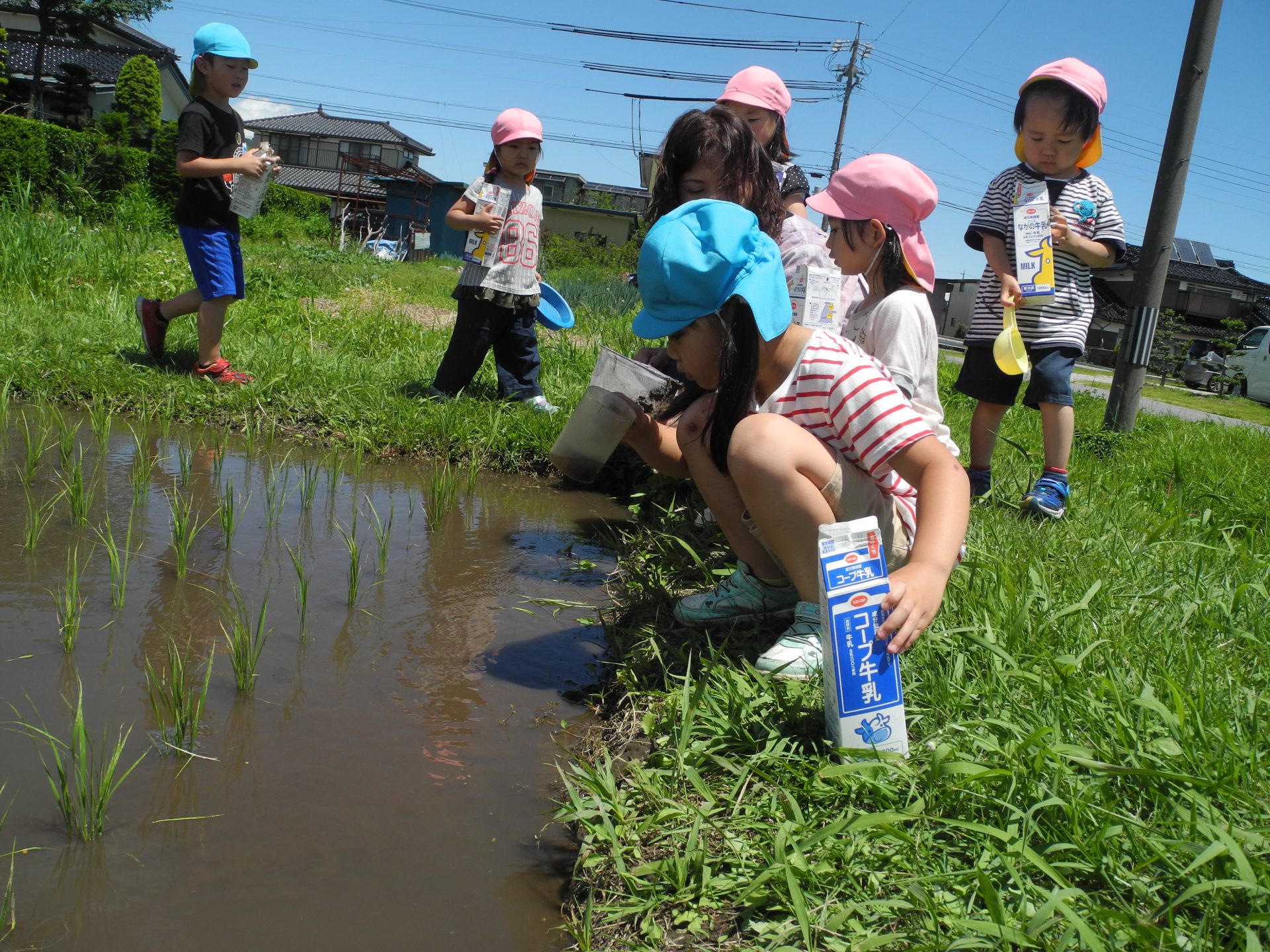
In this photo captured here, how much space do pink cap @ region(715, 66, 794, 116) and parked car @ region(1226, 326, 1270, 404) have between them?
699 inches

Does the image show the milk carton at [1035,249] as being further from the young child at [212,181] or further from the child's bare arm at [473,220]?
the young child at [212,181]

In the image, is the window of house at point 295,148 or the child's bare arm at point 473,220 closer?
the child's bare arm at point 473,220

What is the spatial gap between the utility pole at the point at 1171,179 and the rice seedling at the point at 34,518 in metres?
4.55

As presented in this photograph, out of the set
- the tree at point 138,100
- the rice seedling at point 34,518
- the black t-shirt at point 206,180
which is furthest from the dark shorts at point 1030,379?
the tree at point 138,100

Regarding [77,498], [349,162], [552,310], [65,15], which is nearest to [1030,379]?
[552,310]

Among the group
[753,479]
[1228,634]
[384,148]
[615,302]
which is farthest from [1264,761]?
[384,148]

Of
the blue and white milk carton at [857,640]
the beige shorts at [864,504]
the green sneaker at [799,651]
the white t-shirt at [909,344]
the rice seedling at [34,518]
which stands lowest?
the rice seedling at [34,518]

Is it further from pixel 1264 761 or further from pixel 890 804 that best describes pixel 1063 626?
pixel 890 804

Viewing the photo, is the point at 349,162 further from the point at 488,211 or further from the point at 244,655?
the point at 244,655

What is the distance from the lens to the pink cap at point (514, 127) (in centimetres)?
412

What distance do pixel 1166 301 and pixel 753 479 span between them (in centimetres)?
3350

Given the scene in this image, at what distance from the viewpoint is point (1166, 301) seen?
30328mm

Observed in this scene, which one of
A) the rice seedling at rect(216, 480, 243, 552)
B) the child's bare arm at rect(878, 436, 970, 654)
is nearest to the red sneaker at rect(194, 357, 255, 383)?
the rice seedling at rect(216, 480, 243, 552)

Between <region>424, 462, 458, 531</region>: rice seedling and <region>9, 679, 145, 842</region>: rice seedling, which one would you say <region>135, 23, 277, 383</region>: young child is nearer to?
<region>424, 462, 458, 531</region>: rice seedling
